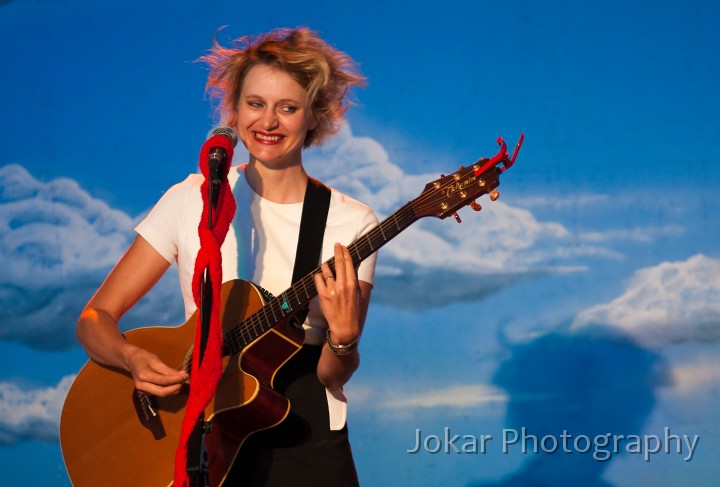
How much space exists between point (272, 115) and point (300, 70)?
15cm

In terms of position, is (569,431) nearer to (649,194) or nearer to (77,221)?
(649,194)

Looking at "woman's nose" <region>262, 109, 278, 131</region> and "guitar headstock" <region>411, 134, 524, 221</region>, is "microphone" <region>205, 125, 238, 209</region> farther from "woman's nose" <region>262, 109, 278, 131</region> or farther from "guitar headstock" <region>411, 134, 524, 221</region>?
"guitar headstock" <region>411, 134, 524, 221</region>

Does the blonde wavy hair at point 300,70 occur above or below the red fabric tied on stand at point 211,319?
above

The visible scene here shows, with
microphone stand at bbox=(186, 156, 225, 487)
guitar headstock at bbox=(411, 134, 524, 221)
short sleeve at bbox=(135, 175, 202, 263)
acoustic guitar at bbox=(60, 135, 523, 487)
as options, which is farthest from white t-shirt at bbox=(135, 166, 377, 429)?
microphone stand at bbox=(186, 156, 225, 487)

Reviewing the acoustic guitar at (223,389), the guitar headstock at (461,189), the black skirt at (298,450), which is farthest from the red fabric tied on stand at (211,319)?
the guitar headstock at (461,189)

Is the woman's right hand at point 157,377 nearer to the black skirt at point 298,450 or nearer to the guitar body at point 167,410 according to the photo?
the guitar body at point 167,410

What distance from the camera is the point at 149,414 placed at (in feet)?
7.69

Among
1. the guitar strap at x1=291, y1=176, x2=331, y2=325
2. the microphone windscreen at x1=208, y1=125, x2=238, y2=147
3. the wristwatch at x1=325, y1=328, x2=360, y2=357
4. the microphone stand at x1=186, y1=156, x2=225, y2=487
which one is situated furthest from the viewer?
the guitar strap at x1=291, y1=176, x2=331, y2=325

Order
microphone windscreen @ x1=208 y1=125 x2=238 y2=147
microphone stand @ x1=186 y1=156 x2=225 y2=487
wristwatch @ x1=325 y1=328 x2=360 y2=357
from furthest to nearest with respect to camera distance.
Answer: wristwatch @ x1=325 y1=328 x2=360 y2=357, microphone windscreen @ x1=208 y1=125 x2=238 y2=147, microphone stand @ x1=186 y1=156 x2=225 y2=487

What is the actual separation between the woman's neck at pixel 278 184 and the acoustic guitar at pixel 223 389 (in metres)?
0.28

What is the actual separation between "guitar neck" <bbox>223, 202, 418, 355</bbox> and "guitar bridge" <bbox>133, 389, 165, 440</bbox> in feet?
0.91

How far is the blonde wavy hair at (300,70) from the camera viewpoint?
93.1 inches

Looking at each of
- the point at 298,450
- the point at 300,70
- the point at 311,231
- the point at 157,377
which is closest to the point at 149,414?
the point at 157,377

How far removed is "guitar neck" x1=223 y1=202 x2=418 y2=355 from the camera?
2.18m
